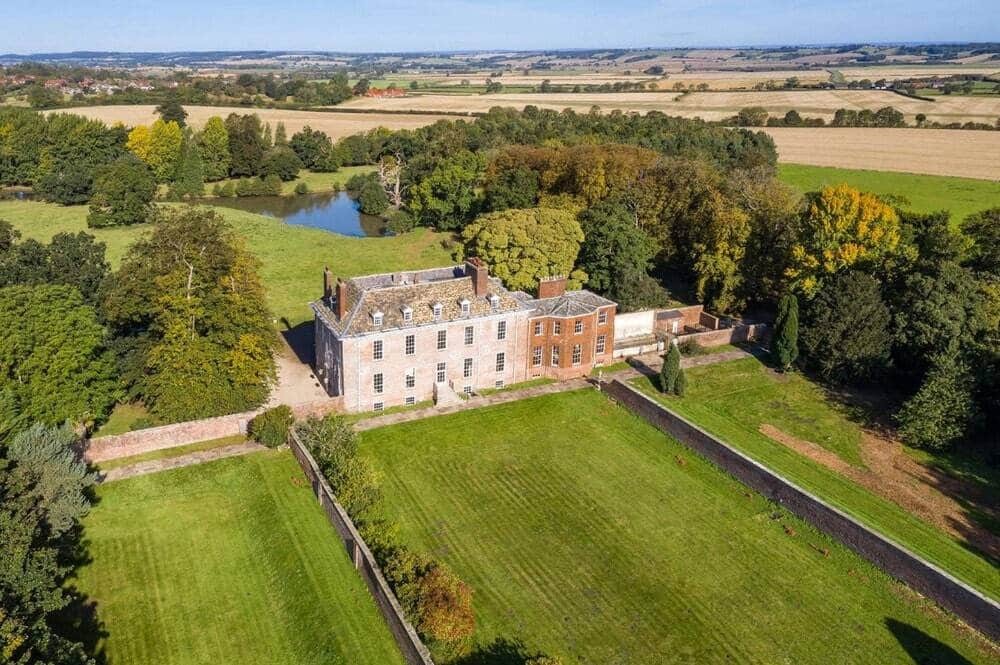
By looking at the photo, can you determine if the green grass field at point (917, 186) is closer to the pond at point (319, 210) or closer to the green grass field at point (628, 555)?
the green grass field at point (628, 555)

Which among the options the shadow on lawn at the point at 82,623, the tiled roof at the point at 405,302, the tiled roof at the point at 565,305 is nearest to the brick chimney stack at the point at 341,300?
the tiled roof at the point at 405,302

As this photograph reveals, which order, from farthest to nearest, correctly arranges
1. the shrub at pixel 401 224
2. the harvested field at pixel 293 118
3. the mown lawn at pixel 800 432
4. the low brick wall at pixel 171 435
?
the harvested field at pixel 293 118, the shrub at pixel 401 224, the low brick wall at pixel 171 435, the mown lawn at pixel 800 432

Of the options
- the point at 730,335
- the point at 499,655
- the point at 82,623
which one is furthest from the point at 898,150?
the point at 82,623

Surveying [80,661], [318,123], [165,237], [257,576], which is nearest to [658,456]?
[257,576]

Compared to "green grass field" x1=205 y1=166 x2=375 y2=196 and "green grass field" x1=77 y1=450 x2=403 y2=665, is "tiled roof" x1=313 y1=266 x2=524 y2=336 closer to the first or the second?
"green grass field" x1=77 y1=450 x2=403 y2=665

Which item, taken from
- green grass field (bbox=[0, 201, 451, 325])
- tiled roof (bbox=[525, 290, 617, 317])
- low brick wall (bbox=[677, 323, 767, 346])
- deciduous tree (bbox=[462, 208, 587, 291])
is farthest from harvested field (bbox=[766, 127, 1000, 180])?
tiled roof (bbox=[525, 290, 617, 317])

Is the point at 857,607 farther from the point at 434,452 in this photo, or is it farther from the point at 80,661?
the point at 80,661
